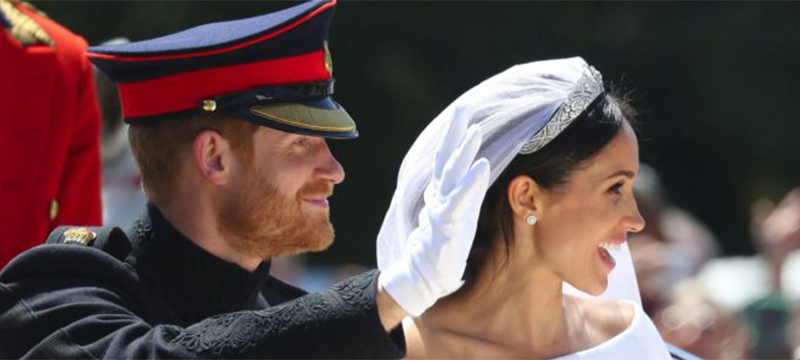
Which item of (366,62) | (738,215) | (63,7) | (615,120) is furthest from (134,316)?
(738,215)

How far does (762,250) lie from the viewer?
6.45 m

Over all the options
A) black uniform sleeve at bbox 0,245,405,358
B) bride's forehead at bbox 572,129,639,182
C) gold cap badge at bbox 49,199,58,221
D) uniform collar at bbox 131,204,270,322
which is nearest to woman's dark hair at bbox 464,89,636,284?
bride's forehead at bbox 572,129,639,182

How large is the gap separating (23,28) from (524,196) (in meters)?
Result: 1.36

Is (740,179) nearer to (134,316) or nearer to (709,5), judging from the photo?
(709,5)

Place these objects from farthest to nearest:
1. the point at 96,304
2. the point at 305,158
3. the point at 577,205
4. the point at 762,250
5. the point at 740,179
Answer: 1. the point at 740,179
2. the point at 762,250
3. the point at 577,205
4. the point at 305,158
5. the point at 96,304

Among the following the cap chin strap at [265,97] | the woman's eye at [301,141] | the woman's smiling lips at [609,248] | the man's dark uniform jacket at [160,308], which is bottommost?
the woman's smiling lips at [609,248]

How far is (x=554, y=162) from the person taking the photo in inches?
141

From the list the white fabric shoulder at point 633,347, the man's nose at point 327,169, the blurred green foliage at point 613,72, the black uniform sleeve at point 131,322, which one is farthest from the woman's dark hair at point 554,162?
A: the blurred green foliage at point 613,72

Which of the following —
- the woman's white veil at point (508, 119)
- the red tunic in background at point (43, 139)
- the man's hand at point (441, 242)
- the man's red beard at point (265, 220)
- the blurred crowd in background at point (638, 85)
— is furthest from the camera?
the blurred crowd in background at point (638, 85)

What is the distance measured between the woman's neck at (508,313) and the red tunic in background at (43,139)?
1.08 metres

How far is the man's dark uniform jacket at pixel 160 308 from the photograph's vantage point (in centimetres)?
279

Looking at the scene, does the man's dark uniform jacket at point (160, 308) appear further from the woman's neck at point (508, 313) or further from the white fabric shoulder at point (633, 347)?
the white fabric shoulder at point (633, 347)

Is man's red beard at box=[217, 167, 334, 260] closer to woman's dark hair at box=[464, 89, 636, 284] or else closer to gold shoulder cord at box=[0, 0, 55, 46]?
woman's dark hair at box=[464, 89, 636, 284]

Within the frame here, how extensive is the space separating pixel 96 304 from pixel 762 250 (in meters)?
3.97
